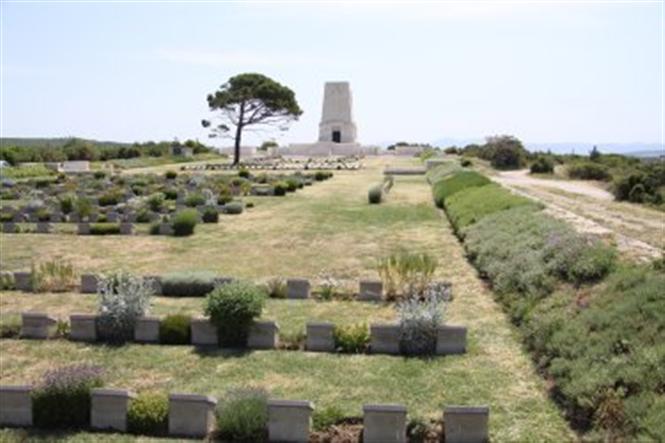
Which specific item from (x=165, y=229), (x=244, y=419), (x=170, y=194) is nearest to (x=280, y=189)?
(x=170, y=194)

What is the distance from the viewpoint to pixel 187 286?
13.0 metres

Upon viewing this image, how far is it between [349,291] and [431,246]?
5.69m

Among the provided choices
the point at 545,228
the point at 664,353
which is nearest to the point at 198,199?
the point at 545,228

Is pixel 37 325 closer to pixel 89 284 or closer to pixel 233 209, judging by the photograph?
pixel 89 284

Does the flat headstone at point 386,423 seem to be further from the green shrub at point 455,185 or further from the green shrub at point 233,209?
the green shrub at point 455,185

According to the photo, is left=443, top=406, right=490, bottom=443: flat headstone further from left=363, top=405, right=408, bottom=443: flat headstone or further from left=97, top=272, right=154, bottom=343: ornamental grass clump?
left=97, top=272, right=154, bottom=343: ornamental grass clump

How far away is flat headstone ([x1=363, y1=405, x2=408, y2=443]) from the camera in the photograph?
682cm

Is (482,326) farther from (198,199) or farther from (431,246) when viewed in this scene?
(198,199)

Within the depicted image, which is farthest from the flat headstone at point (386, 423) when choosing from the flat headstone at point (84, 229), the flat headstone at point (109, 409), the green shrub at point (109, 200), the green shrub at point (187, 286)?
the green shrub at point (109, 200)

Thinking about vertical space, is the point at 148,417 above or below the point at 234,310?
below

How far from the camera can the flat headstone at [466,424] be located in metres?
6.80

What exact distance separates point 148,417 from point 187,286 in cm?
576

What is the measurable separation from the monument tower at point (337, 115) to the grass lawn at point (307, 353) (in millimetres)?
59188

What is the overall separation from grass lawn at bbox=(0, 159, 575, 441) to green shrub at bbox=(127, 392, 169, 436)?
8.7 inches
